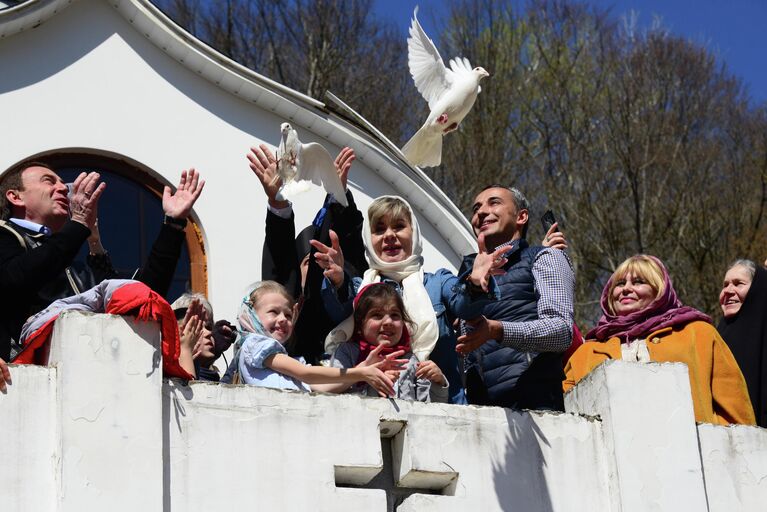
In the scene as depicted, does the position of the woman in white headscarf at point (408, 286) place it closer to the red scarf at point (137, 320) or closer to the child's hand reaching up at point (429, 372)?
the child's hand reaching up at point (429, 372)

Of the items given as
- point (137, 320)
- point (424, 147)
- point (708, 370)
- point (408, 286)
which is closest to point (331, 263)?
point (408, 286)

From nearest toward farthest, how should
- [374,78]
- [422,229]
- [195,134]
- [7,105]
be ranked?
[7,105], [195,134], [422,229], [374,78]

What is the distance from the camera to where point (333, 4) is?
32125 mm

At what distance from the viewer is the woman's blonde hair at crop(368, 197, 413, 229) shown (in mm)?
8781

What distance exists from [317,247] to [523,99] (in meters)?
23.2

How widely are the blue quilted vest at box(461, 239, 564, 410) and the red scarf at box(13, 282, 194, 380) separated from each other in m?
1.76

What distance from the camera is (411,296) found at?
27.9 ft

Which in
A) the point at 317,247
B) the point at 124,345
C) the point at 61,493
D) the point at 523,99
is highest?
the point at 523,99

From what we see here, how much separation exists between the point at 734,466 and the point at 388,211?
7.67ft

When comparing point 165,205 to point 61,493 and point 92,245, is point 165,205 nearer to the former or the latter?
point 92,245

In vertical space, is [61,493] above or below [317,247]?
below

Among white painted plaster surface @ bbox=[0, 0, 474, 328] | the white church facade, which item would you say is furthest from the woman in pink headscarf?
white painted plaster surface @ bbox=[0, 0, 474, 328]

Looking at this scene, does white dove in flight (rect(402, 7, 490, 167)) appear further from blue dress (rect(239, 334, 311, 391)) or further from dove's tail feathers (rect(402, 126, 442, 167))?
blue dress (rect(239, 334, 311, 391))

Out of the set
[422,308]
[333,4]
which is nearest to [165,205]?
[422,308]
